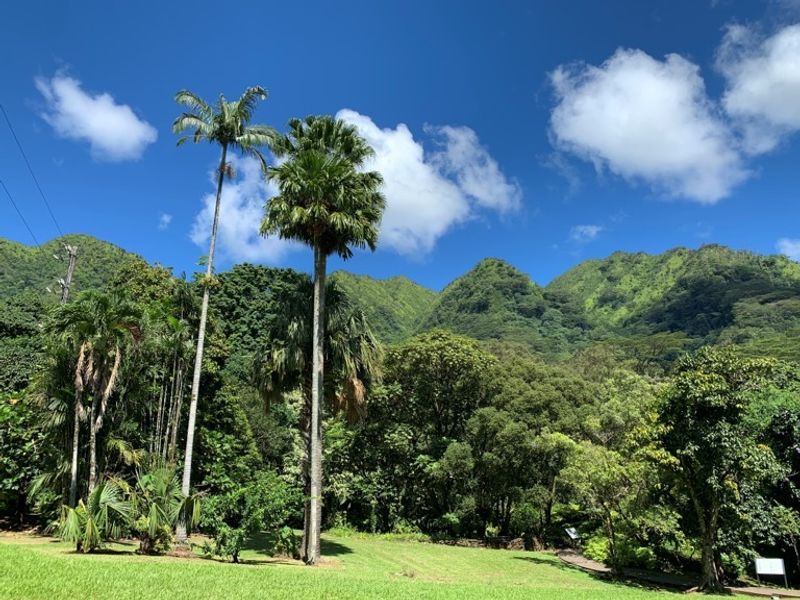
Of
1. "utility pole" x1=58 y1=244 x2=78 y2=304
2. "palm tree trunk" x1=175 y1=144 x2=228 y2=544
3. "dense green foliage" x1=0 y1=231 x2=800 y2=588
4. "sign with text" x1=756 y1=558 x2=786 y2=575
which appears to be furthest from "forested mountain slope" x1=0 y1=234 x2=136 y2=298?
"sign with text" x1=756 y1=558 x2=786 y2=575

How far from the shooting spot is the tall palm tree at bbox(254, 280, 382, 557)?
54.7ft

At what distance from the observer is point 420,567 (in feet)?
54.4

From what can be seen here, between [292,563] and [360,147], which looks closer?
[292,563]

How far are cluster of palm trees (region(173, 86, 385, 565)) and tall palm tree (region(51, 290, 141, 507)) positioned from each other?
2.41 metres

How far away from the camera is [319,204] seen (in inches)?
619

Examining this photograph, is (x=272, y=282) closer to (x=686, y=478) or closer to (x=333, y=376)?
(x=333, y=376)

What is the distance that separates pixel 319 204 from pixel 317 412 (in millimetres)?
6096

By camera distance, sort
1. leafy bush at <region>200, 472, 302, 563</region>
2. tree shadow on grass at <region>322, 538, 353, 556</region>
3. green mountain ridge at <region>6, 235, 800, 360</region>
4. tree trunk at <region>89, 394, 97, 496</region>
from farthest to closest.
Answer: green mountain ridge at <region>6, 235, 800, 360</region>, tree shadow on grass at <region>322, 538, 353, 556</region>, tree trunk at <region>89, 394, 97, 496</region>, leafy bush at <region>200, 472, 302, 563</region>

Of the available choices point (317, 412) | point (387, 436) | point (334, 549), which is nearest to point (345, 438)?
point (387, 436)

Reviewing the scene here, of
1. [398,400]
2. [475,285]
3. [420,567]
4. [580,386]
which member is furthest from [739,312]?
[420,567]

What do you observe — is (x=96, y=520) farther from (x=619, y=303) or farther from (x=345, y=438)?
(x=619, y=303)

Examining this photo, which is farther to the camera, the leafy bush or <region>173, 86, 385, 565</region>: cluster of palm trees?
<region>173, 86, 385, 565</region>: cluster of palm trees

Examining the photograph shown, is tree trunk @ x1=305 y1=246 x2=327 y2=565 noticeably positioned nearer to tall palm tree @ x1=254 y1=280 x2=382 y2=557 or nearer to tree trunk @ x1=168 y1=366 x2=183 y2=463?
tall palm tree @ x1=254 y1=280 x2=382 y2=557

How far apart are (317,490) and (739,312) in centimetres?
10673
